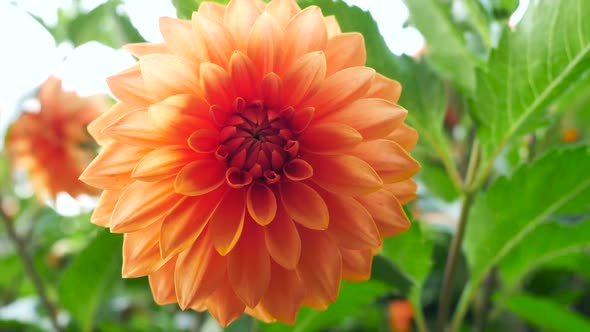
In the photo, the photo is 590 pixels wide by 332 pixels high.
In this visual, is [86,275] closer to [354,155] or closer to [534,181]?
[354,155]

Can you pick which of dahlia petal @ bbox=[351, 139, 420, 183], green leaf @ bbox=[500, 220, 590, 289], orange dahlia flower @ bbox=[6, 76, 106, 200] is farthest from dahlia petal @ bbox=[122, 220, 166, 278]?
orange dahlia flower @ bbox=[6, 76, 106, 200]

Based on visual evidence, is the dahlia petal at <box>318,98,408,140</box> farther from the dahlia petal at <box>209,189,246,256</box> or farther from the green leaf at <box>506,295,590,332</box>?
the green leaf at <box>506,295,590,332</box>

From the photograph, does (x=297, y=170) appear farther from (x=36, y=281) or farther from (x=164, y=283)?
(x=36, y=281)

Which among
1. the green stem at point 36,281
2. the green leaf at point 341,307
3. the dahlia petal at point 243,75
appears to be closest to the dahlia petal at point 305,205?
the dahlia petal at point 243,75

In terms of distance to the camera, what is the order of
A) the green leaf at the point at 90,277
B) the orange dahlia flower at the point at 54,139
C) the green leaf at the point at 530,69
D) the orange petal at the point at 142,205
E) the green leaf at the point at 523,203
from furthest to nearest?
the orange dahlia flower at the point at 54,139
the green leaf at the point at 90,277
the green leaf at the point at 523,203
the green leaf at the point at 530,69
the orange petal at the point at 142,205

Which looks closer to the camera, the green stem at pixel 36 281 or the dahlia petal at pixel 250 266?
the dahlia petal at pixel 250 266

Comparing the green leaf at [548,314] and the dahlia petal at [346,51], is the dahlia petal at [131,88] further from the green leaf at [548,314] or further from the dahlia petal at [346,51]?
the green leaf at [548,314]
